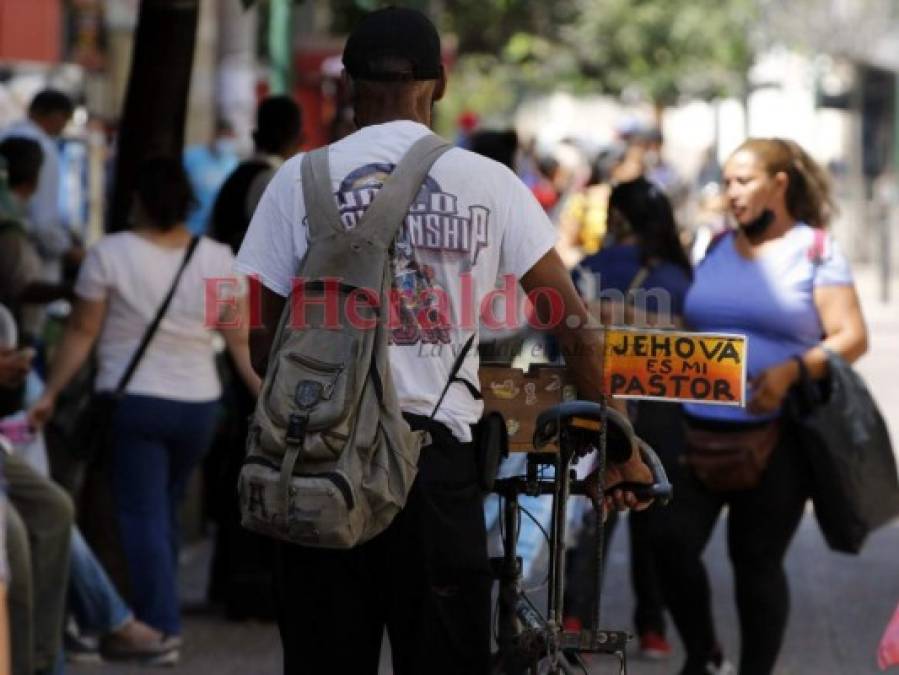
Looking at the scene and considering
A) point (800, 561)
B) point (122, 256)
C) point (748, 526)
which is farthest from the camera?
point (800, 561)

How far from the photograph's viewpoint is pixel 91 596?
7.27 m

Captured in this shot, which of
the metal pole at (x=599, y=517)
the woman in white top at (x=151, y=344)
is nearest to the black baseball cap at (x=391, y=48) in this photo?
the metal pole at (x=599, y=517)

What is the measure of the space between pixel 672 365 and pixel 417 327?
1.72 ft

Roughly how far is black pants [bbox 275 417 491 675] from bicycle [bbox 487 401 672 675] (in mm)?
136

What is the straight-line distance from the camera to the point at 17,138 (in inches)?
373

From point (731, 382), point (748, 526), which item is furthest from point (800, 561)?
point (731, 382)

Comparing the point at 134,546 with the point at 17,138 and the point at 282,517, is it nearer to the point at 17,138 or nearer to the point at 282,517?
the point at 17,138

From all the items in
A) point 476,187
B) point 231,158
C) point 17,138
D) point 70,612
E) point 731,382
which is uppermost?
point 231,158

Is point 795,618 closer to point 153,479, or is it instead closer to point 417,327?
point 153,479

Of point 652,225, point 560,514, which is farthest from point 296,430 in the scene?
point 652,225

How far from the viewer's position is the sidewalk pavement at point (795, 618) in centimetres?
768

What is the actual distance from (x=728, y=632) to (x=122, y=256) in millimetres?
2869

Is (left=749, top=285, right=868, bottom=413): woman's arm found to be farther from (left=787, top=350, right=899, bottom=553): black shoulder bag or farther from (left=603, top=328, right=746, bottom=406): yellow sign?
(left=603, top=328, right=746, bottom=406): yellow sign

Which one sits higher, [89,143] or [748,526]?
[89,143]
